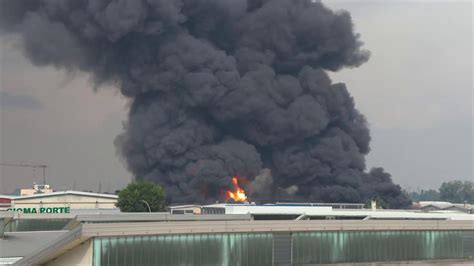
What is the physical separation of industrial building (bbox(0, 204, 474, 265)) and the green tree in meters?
50.7

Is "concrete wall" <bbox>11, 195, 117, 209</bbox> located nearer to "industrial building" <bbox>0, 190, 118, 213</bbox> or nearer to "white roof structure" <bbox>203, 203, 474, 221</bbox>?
"industrial building" <bbox>0, 190, 118, 213</bbox>

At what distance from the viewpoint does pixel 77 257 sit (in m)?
36.2

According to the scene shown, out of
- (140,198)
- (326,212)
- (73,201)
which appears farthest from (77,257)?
(73,201)

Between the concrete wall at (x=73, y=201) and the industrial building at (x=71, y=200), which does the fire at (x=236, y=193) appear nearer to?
the industrial building at (x=71, y=200)

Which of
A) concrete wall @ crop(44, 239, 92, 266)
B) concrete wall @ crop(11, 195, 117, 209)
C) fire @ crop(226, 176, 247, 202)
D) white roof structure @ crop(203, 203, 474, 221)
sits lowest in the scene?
concrete wall @ crop(44, 239, 92, 266)

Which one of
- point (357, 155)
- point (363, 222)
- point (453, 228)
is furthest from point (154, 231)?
point (357, 155)

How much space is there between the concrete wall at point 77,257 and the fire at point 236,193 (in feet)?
282

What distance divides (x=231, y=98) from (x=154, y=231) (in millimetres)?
88127

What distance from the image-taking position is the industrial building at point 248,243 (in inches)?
1414

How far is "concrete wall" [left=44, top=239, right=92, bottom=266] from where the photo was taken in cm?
3556

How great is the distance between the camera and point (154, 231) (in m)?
37.1

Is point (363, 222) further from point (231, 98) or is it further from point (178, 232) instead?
point (231, 98)

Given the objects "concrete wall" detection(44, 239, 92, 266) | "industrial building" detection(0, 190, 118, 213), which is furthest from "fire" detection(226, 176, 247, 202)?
"concrete wall" detection(44, 239, 92, 266)

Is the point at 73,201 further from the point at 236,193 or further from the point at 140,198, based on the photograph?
the point at 236,193
